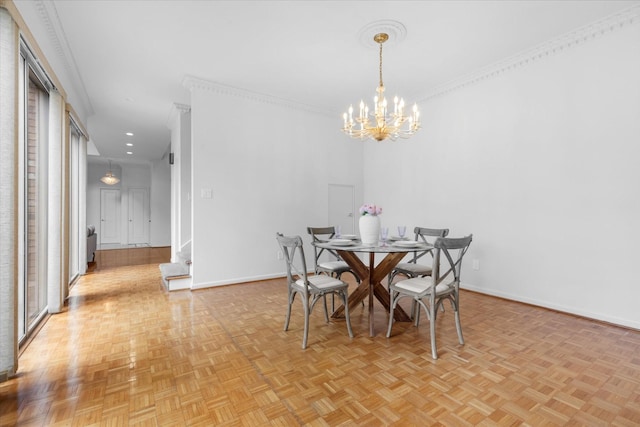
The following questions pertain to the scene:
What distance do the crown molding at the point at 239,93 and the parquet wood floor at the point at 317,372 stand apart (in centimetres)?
321

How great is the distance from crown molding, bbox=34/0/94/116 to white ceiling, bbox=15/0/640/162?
0.6 inches

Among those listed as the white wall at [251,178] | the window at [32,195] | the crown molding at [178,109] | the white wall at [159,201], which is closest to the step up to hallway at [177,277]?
the white wall at [251,178]

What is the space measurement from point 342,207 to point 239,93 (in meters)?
2.79

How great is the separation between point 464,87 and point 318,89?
7.23 ft

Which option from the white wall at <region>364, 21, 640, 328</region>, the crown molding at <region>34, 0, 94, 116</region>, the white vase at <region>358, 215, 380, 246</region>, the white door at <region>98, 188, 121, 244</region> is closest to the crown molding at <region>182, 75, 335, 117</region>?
the crown molding at <region>34, 0, 94, 116</region>

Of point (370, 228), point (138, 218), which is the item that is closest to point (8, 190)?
point (370, 228)

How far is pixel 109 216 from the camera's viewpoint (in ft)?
34.5

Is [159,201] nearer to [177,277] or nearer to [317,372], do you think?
[177,277]

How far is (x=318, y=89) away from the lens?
4.76 metres

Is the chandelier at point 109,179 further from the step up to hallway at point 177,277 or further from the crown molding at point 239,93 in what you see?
the crown molding at point 239,93

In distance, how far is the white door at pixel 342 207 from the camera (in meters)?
5.80

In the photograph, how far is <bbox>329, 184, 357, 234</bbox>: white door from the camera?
5801 millimetres

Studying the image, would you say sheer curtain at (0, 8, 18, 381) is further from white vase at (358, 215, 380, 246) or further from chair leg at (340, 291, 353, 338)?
white vase at (358, 215, 380, 246)

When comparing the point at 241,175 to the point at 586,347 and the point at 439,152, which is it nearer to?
the point at 439,152
